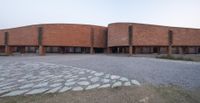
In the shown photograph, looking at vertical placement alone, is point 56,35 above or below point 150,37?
above

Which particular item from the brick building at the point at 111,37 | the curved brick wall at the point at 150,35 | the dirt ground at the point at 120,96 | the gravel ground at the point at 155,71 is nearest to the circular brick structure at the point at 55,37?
the brick building at the point at 111,37

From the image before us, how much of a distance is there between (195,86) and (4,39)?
4076 cm

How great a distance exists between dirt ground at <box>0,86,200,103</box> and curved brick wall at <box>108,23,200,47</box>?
78.1ft

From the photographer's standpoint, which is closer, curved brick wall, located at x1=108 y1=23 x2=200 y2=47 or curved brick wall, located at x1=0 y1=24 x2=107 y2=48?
curved brick wall, located at x1=108 y1=23 x2=200 y2=47

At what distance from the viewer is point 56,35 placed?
30.8 meters

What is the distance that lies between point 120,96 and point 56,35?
1128 inches

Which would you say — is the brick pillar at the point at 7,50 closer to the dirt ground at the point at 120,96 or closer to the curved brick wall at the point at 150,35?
the curved brick wall at the point at 150,35

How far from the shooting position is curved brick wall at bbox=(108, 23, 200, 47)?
91.9 feet

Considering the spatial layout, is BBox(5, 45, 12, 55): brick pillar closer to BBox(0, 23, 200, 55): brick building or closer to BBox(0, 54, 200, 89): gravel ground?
BBox(0, 23, 200, 55): brick building

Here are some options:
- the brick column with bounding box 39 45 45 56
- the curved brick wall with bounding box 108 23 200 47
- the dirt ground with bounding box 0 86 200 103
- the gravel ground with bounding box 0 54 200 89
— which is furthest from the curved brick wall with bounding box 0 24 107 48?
the dirt ground with bounding box 0 86 200 103

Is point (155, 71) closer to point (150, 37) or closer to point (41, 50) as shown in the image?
point (150, 37)

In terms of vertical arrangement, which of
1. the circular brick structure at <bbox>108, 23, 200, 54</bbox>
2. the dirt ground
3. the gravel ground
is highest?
the circular brick structure at <bbox>108, 23, 200, 54</bbox>

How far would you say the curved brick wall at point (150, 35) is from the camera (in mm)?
28000

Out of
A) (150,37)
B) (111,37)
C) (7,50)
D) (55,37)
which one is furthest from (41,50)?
(150,37)
